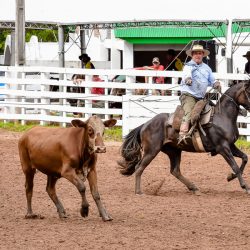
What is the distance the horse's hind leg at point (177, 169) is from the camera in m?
14.0

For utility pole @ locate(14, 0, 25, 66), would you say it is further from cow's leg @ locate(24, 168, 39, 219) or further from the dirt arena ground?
cow's leg @ locate(24, 168, 39, 219)

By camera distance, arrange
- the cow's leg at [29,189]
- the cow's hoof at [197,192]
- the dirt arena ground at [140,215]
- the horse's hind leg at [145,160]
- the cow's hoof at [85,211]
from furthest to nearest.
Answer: the horse's hind leg at [145,160] < the cow's hoof at [197,192] < the cow's leg at [29,189] < the cow's hoof at [85,211] < the dirt arena ground at [140,215]

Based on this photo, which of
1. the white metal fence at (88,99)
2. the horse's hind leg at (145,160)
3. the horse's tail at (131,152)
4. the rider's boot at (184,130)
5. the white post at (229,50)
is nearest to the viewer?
the rider's boot at (184,130)

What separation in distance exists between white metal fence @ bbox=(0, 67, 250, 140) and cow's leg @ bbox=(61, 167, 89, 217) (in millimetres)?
9496

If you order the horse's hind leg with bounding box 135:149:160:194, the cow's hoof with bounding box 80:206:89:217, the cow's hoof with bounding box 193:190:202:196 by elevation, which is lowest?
the cow's hoof with bounding box 193:190:202:196

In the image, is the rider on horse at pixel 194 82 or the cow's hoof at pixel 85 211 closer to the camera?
the cow's hoof at pixel 85 211

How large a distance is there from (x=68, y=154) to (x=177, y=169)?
12.1 ft

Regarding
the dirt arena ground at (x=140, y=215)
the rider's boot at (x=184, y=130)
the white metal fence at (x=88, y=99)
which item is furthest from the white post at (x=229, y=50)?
the rider's boot at (x=184, y=130)

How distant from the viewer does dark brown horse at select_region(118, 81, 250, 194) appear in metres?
13.9

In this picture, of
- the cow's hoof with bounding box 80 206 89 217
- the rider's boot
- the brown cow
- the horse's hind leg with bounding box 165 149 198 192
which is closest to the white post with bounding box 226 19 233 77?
the horse's hind leg with bounding box 165 149 198 192

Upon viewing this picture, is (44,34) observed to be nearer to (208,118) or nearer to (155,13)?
(155,13)

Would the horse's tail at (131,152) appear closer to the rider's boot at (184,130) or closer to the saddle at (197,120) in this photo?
the saddle at (197,120)

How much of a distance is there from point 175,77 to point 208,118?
777 cm

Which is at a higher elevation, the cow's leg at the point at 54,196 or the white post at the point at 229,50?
the white post at the point at 229,50
